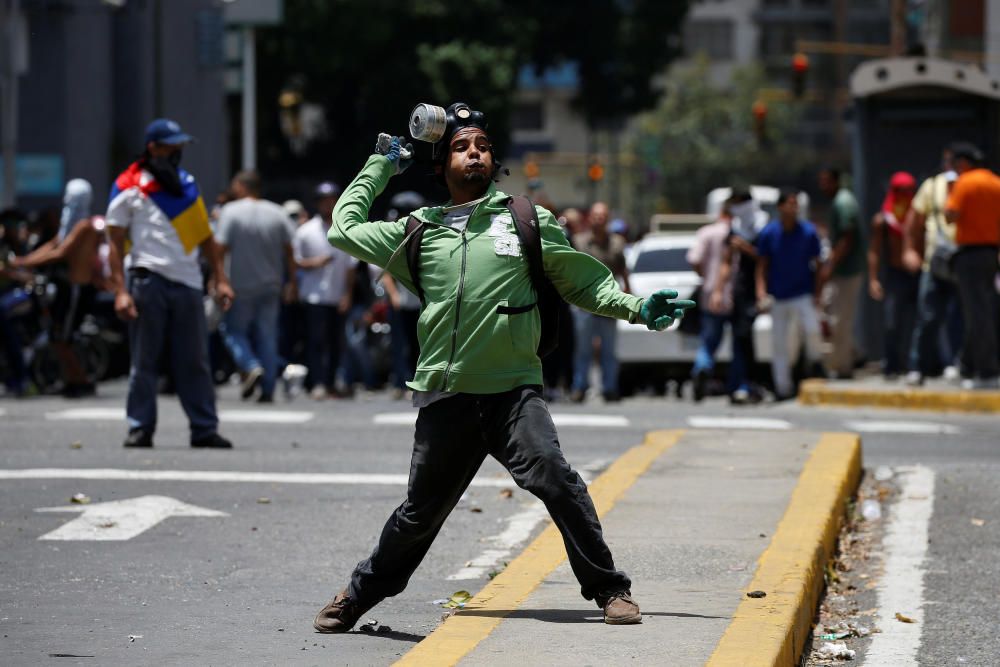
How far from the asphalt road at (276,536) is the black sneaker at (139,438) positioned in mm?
76

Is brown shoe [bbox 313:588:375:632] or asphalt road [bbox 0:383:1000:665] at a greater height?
brown shoe [bbox 313:588:375:632]

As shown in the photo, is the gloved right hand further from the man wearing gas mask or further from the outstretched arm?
the outstretched arm

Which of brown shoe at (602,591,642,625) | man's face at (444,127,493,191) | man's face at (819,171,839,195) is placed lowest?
brown shoe at (602,591,642,625)

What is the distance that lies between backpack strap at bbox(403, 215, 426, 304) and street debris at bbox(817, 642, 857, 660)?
1.75 meters

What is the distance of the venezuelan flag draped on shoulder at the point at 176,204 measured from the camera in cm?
1203

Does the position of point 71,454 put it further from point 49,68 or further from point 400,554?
point 49,68

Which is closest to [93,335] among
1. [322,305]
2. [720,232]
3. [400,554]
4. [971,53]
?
[322,305]

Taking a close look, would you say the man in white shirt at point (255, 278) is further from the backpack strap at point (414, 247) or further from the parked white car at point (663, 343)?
the backpack strap at point (414, 247)

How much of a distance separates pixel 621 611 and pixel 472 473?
0.72 metres

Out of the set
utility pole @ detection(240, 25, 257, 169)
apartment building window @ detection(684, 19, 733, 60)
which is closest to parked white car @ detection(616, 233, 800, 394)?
utility pole @ detection(240, 25, 257, 169)

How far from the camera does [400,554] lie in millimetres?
6547

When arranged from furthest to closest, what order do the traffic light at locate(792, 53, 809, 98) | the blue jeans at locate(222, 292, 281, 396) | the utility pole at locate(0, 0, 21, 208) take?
the traffic light at locate(792, 53, 809, 98) < the utility pole at locate(0, 0, 21, 208) < the blue jeans at locate(222, 292, 281, 396)

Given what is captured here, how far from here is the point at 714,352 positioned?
17797 millimetres

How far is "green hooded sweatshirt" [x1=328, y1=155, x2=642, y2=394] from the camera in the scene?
6441 millimetres
